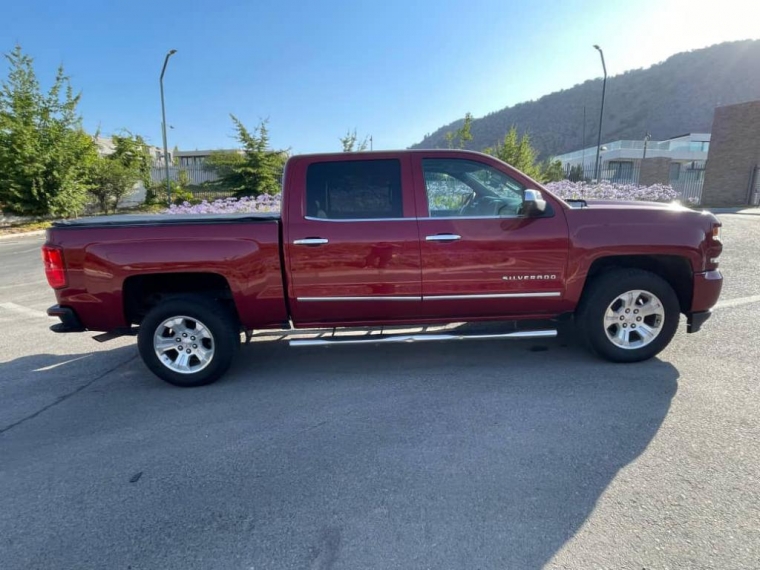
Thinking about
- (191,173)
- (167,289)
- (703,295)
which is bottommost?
(703,295)

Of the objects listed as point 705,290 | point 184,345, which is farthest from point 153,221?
point 705,290

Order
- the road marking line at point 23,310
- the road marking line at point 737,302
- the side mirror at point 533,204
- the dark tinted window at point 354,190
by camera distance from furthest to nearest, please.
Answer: the road marking line at point 23,310 → the road marking line at point 737,302 → the dark tinted window at point 354,190 → the side mirror at point 533,204

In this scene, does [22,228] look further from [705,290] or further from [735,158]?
[735,158]

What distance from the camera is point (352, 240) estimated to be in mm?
3746

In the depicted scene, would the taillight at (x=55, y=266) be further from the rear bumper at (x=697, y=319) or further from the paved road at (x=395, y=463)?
the rear bumper at (x=697, y=319)

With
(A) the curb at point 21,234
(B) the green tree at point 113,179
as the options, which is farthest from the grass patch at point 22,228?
(B) the green tree at point 113,179

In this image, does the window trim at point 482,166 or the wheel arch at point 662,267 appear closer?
the window trim at point 482,166

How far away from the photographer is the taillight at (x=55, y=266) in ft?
12.1

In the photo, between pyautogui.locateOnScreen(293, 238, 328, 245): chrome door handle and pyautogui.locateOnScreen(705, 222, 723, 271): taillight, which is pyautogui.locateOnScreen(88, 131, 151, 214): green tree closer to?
pyautogui.locateOnScreen(293, 238, 328, 245): chrome door handle

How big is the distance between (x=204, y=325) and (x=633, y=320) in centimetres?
385

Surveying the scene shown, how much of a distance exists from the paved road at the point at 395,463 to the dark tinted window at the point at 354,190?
4.89 ft

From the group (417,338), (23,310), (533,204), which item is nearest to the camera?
(533,204)

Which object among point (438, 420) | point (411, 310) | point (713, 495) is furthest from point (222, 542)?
point (713, 495)

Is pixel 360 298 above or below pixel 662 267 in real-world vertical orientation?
below
